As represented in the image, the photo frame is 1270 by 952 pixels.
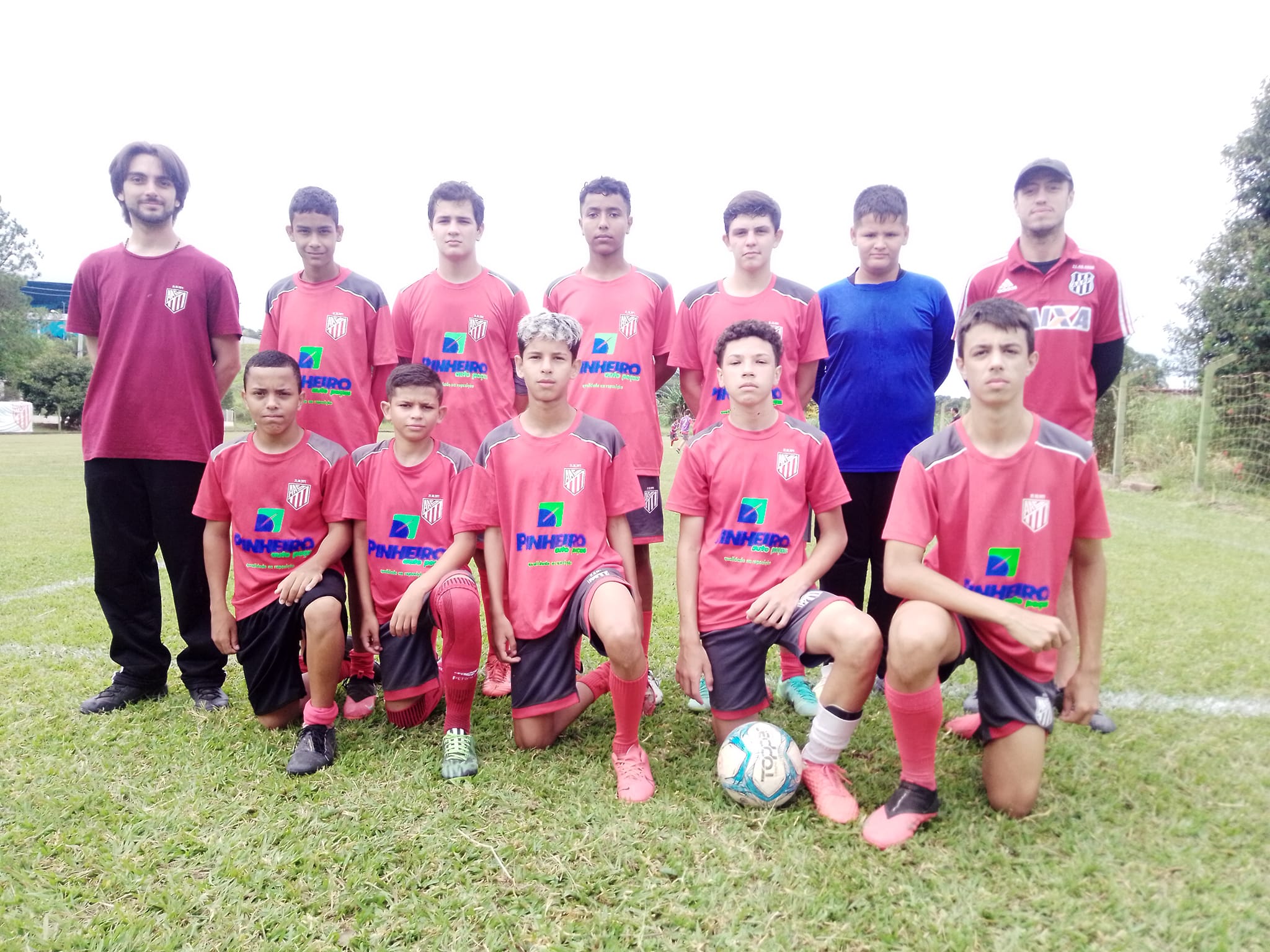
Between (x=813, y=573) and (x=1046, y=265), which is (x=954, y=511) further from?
(x=1046, y=265)

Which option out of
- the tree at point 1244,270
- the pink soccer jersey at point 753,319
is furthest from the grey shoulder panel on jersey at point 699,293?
→ the tree at point 1244,270

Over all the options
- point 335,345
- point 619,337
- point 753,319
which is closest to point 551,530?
point 619,337

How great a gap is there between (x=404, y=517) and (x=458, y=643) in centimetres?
63

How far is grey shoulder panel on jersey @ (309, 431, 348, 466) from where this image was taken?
3346 millimetres

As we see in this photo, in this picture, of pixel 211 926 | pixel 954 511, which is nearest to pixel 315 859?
pixel 211 926

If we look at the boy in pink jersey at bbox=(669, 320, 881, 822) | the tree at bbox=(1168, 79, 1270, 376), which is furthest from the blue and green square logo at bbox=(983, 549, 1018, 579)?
the tree at bbox=(1168, 79, 1270, 376)

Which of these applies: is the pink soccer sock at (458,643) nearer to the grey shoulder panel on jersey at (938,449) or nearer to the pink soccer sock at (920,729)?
the pink soccer sock at (920,729)

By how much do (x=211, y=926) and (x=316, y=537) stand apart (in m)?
1.64

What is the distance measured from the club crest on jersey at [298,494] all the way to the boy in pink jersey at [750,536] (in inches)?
60.9

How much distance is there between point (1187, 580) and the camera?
5.71 metres

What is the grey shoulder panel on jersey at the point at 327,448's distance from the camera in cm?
335

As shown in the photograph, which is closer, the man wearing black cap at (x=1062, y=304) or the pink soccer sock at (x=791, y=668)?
the man wearing black cap at (x=1062, y=304)

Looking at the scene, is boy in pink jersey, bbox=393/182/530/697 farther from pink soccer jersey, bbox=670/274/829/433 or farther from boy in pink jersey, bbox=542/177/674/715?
pink soccer jersey, bbox=670/274/829/433

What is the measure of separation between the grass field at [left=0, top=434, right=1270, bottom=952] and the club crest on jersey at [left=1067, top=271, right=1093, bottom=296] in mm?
1785
